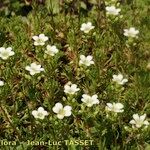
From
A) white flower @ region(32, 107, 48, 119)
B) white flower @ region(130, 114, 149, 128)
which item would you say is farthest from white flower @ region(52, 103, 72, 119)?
white flower @ region(130, 114, 149, 128)

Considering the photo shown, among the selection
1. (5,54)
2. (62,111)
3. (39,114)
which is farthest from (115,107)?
(5,54)

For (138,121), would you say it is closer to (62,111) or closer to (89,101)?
(89,101)

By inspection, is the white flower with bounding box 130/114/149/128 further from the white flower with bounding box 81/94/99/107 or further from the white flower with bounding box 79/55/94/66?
the white flower with bounding box 79/55/94/66

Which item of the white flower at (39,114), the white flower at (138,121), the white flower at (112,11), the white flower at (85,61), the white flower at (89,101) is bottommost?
the white flower at (138,121)

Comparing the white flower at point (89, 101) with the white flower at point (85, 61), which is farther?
the white flower at point (85, 61)

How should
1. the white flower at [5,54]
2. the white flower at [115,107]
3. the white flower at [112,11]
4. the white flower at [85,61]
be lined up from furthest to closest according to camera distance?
1. the white flower at [112,11]
2. the white flower at [85,61]
3. the white flower at [5,54]
4. the white flower at [115,107]

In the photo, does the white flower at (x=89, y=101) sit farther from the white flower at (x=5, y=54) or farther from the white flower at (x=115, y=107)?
the white flower at (x=5, y=54)

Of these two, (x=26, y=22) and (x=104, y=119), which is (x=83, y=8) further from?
(x=104, y=119)

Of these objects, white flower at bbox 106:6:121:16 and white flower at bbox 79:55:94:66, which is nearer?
white flower at bbox 79:55:94:66

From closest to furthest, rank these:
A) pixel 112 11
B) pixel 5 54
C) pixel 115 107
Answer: pixel 115 107 → pixel 5 54 → pixel 112 11

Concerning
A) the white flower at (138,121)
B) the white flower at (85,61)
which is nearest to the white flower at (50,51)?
the white flower at (85,61)

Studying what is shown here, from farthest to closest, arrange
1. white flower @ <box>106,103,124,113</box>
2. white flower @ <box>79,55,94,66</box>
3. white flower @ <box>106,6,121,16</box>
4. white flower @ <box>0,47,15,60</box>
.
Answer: white flower @ <box>106,6,121,16</box>
white flower @ <box>79,55,94,66</box>
white flower @ <box>0,47,15,60</box>
white flower @ <box>106,103,124,113</box>
